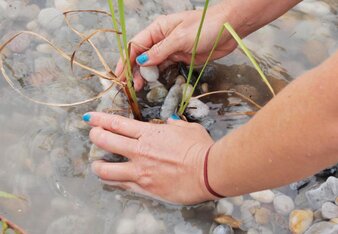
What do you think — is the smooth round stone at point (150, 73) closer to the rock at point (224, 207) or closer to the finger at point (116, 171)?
the finger at point (116, 171)

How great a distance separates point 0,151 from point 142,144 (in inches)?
17.6

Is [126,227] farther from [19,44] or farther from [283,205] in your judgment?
[19,44]

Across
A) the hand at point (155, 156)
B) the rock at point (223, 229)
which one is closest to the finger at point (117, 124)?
the hand at point (155, 156)

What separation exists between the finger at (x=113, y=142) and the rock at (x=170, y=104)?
193mm

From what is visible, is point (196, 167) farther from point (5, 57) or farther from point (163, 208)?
point (5, 57)

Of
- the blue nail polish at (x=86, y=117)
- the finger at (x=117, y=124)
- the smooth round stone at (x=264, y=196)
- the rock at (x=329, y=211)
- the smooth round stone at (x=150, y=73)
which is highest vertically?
the smooth round stone at (x=150, y=73)

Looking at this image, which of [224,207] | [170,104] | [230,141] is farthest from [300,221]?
[170,104]

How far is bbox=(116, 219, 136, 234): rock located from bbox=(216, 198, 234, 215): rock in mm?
243

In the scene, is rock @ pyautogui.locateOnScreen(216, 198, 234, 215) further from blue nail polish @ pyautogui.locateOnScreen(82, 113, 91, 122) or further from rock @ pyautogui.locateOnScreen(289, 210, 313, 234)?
blue nail polish @ pyautogui.locateOnScreen(82, 113, 91, 122)

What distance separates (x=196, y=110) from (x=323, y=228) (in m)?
0.51

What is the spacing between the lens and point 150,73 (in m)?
1.50

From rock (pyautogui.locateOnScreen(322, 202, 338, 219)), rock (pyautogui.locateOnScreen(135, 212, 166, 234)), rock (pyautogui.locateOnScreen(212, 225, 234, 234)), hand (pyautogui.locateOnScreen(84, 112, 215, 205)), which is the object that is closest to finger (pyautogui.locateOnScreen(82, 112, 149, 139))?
hand (pyautogui.locateOnScreen(84, 112, 215, 205))

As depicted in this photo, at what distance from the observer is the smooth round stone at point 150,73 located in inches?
59.0

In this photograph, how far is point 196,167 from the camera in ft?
4.08
